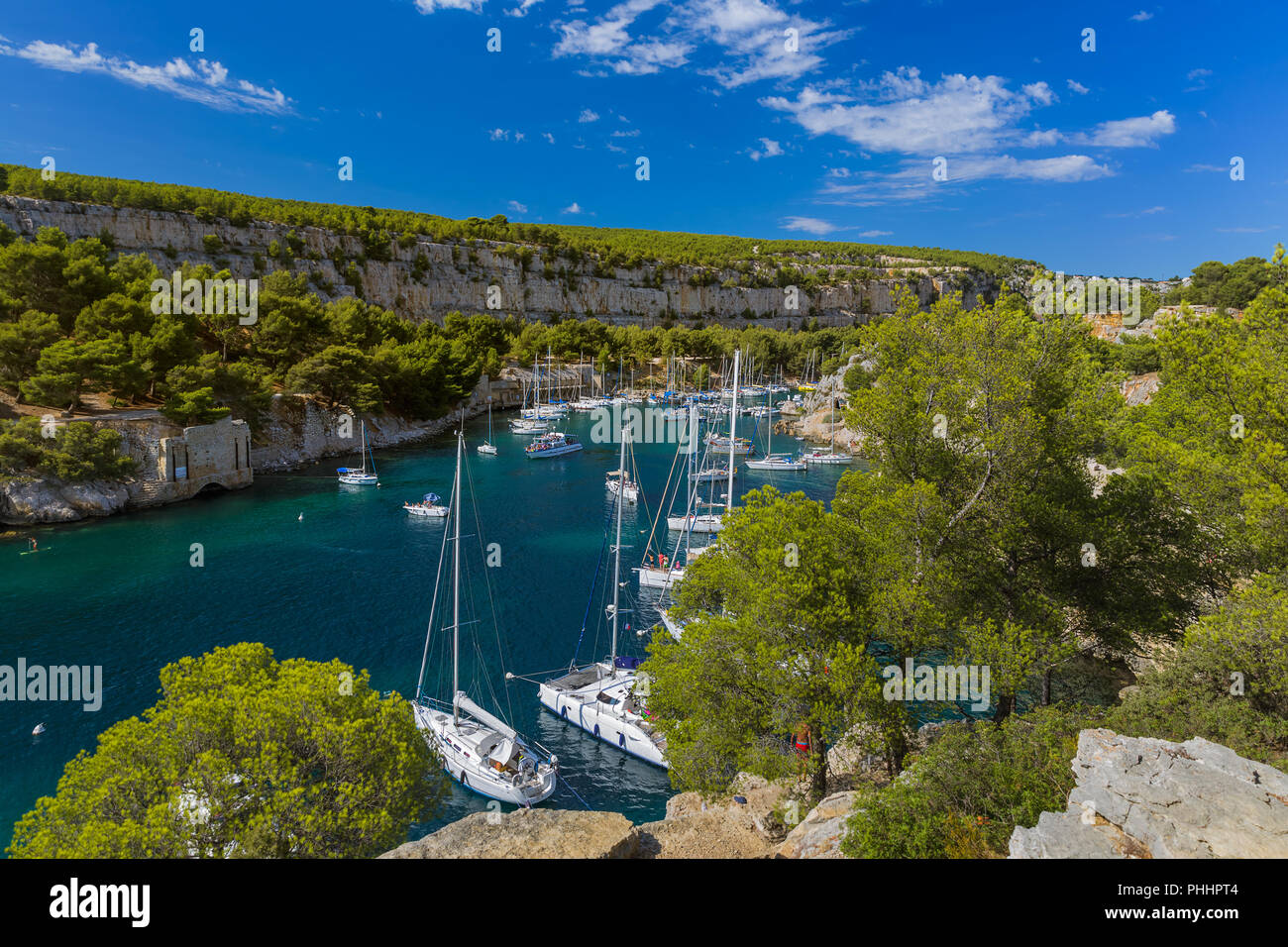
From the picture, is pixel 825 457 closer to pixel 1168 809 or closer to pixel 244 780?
pixel 1168 809

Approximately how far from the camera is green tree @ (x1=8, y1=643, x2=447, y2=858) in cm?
908

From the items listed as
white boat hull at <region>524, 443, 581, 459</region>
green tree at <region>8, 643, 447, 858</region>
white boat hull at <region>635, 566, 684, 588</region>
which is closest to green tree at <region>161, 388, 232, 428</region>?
white boat hull at <region>524, 443, 581, 459</region>

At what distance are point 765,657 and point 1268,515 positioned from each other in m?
9.65

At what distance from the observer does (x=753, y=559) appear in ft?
49.2

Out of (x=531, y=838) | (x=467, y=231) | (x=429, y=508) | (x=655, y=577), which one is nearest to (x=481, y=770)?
(x=531, y=838)

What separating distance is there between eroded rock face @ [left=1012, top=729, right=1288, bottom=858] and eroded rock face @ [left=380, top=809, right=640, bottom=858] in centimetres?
502

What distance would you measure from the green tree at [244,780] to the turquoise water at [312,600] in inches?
273

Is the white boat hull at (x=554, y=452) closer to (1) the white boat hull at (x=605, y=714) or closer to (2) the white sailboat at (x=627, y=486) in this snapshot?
(2) the white sailboat at (x=627, y=486)

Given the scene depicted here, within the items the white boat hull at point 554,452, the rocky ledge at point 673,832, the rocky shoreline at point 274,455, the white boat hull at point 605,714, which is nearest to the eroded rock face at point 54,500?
the rocky shoreline at point 274,455

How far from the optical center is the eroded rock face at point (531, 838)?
844 centimetres

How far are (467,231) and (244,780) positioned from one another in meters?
111

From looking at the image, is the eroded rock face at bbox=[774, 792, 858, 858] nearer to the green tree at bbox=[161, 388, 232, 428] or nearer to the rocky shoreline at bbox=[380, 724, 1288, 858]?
the rocky shoreline at bbox=[380, 724, 1288, 858]
